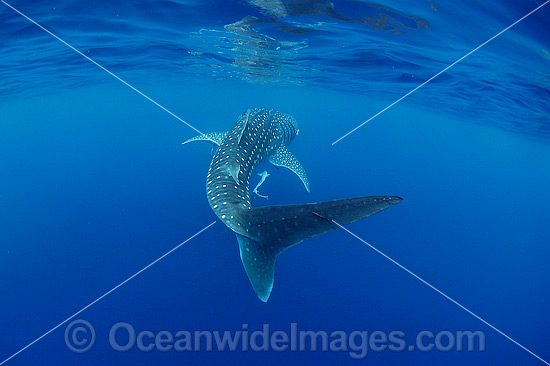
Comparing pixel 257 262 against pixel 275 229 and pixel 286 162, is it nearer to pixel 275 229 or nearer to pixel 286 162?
pixel 275 229

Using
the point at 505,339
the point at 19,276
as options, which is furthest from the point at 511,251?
the point at 19,276

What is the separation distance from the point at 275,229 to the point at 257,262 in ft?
1.61

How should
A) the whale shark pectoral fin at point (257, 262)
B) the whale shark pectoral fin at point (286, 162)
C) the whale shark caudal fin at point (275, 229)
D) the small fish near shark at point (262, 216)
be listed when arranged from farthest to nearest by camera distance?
1. the whale shark pectoral fin at point (286, 162)
2. the whale shark pectoral fin at point (257, 262)
3. the whale shark caudal fin at point (275, 229)
4. the small fish near shark at point (262, 216)

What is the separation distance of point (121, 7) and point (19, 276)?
921cm

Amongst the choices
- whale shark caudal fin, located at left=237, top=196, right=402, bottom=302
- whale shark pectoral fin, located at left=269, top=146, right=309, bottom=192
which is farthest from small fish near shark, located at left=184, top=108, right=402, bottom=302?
whale shark pectoral fin, located at left=269, top=146, right=309, bottom=192

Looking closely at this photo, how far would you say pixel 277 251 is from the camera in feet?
12.9

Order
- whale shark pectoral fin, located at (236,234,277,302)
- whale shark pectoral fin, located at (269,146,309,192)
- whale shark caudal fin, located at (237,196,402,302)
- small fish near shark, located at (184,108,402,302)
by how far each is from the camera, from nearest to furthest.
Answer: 1. small fish near shark, located at (184,108,402,302)
2. whale shark caudal fin, located at (237,196,402,302)
3. whale shark pectoral fin, located at (236,234,277,302)
4. whale shark pectoral fin, located at (269,146,309,192)

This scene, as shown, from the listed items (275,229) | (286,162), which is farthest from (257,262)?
(286,162)

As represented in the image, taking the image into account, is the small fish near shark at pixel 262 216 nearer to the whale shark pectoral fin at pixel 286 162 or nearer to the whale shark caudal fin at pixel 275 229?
the whale shark caudal fin at pixel 275 229

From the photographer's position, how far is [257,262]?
388 centimetres

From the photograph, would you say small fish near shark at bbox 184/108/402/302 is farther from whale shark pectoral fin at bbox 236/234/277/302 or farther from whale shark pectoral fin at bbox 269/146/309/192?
whale shark pectoral fin at bbox 269/146/309/192

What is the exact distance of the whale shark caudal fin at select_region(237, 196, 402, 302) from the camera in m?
3.23

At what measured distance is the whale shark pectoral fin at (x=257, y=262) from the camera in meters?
3.81

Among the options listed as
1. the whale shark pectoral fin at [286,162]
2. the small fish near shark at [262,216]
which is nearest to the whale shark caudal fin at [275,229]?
the small fish near shark at [262,216]
